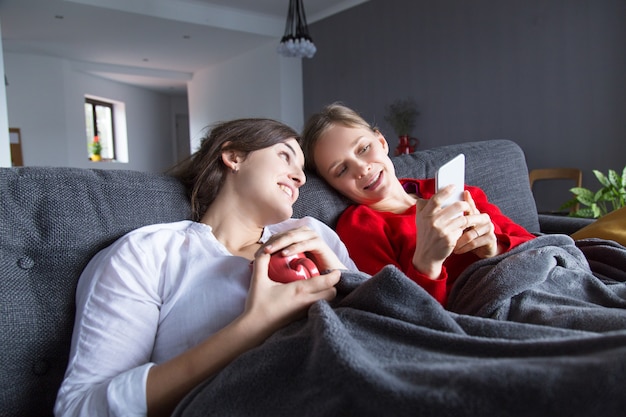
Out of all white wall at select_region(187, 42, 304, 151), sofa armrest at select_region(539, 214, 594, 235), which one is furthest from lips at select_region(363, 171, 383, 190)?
white wall at select_region(187, 42, 304, 151)

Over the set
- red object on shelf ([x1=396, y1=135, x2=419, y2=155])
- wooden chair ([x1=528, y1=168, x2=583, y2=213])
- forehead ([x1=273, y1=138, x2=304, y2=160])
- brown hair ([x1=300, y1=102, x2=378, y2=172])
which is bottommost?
wooden chair ([x1=528, y1=168, x2=583, y2=213])

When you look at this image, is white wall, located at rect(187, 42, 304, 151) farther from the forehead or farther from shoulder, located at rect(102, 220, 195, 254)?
shoulder, located at rect(102, 220, 195, 254)

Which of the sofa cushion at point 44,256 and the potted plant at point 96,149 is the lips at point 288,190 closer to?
the sofa cushion at point 44,256

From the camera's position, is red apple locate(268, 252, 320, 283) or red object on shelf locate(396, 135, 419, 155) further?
red object on shelf locate(396, 135, 419, 155)

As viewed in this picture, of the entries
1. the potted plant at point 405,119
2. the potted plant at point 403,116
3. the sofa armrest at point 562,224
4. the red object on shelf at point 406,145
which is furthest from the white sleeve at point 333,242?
the potted plant at point 403,116

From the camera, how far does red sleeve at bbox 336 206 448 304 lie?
3.93ft

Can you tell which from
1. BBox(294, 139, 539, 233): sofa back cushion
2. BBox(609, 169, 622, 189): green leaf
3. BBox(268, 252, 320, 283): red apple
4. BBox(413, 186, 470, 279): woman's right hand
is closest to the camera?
BBox(268, 252, 320, 283): red apple

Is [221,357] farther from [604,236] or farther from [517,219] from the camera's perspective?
[517,219]

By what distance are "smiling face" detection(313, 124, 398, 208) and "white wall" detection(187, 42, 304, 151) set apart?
175 inches

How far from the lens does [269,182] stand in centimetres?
105

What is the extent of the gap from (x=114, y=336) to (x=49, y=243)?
0.89 feet

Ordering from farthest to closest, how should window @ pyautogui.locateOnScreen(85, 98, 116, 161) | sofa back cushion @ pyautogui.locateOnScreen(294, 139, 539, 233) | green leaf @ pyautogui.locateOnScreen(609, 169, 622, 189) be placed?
window @ pyautogui.locateOnScreen(85, 98, 116, 161) < green leaf @ pyautogui.locateOnScreen(609, 169, 622, 189) < sofa back cushion @ pyautogui.locateOnScreen(294, 139, 539, 233)

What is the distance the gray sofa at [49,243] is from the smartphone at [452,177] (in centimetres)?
59

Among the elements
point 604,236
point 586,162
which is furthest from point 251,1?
point 604,236
